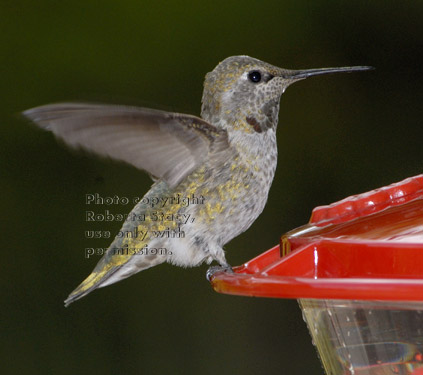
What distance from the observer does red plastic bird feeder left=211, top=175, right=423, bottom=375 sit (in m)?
1.24

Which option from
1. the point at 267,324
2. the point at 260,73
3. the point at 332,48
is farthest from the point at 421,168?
the point at 260,73

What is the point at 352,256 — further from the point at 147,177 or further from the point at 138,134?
the point at 147,177

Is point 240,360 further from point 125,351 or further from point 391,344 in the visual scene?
point 391,344

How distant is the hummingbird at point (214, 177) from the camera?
2.19 meters

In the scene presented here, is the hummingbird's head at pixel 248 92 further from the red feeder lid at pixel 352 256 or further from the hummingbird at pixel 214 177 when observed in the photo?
the red feeder lid at pixel 352 256

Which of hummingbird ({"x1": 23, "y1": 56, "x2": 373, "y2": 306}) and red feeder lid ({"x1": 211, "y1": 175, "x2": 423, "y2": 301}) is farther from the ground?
hummingbird ({"x1": 23, "y1": 56, "x2": 373, "y2": 306})

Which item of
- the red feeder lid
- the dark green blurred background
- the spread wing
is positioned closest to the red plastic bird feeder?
the red feeder lid

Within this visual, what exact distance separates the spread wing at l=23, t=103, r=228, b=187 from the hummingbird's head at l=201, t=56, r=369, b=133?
11 cm

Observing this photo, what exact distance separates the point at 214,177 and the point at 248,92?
0.26m

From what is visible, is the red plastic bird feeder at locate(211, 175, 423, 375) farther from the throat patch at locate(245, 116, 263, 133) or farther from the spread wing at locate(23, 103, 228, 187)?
the throat patch at locate(245, 116, 263, 133)

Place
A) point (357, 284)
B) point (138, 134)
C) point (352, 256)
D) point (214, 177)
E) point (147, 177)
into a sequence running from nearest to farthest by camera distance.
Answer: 1. point (357, 284)
2. point (352, 256)
3. point (138, 134)
4. point (214, 177)
5. point (147, 177)

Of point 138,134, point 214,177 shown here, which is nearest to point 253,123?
point 214,177

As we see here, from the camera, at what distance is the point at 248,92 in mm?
2293

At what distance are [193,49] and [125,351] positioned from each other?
154 cm
